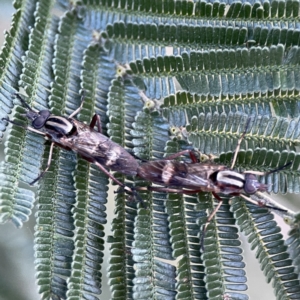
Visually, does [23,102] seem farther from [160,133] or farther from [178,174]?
[178,174]

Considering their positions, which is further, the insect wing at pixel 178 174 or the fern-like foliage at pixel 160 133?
the insect wing at pixel 178 174

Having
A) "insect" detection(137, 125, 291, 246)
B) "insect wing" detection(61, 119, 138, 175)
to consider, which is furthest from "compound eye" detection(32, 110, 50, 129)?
"insect" detection(137, 125, 291, 246)

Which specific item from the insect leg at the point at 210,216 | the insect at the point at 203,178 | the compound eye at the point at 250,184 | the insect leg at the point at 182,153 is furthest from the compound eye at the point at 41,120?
the compound eye at the point at 250,184

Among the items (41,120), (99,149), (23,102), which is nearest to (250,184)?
(99,149)

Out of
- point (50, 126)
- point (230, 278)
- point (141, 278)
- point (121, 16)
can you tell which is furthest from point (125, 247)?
point (121, 16)

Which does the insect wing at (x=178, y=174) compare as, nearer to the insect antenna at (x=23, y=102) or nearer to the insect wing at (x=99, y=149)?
the insect wing at (x=99, y=149)

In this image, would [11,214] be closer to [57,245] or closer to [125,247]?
[57,245]
